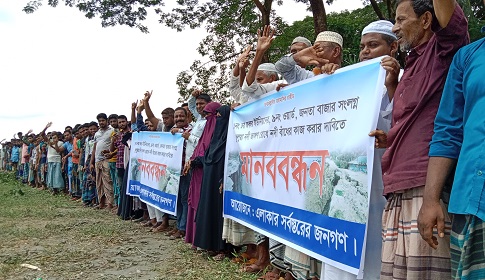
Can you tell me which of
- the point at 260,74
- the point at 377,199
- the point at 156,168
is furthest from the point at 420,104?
the point at 156,168

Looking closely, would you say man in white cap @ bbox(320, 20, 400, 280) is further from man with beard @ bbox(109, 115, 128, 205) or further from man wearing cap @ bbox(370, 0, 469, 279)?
man with beard @ bbox(109, 115, 128, 205)

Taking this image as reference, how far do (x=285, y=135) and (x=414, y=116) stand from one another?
1.43 meters

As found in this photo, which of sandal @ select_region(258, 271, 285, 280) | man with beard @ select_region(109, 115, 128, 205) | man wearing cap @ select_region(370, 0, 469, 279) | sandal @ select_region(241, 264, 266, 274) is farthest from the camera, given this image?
man with beard @ select_region(109, 115, 128, 205)

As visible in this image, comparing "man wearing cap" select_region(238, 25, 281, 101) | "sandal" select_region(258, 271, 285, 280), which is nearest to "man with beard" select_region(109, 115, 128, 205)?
"man wearing cap" select_region(238, 25, 281, 101)

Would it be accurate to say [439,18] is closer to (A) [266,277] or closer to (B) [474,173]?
(B) [474,173]

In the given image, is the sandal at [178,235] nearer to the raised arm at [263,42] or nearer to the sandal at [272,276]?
the sandal at [272,276]

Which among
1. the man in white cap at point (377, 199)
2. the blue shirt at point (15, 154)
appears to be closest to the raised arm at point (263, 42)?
the man in white cap at point (377, 199)

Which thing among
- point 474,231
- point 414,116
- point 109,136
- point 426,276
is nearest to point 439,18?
point 414,116

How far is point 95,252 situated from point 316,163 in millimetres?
3601

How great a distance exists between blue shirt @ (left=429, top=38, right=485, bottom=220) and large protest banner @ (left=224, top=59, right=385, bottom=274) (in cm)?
53

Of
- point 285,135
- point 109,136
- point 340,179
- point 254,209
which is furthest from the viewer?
point 109,136

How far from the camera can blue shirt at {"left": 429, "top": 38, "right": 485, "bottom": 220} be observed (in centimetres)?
179

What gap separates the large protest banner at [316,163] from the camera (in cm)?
262

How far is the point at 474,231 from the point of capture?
1.82m
